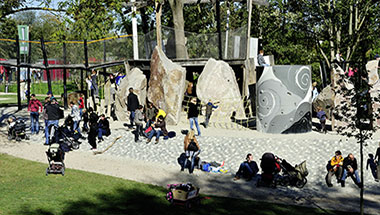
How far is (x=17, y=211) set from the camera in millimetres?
10680

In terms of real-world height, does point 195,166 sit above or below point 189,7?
below

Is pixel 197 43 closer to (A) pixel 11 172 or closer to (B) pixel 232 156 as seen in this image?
(B) pixel 232 156

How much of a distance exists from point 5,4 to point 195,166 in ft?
34.9

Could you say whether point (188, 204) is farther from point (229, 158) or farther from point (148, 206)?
point (229, 158)

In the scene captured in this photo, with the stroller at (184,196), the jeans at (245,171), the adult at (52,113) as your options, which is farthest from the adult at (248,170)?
the adult at (52,113)

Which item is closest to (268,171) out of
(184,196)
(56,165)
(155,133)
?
(184,196)

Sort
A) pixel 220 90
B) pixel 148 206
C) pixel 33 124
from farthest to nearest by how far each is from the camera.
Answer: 1. pixel 220 90
2. pixel 33 124
3. pixel 148 206

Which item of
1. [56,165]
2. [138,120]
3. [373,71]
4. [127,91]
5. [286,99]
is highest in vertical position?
[373,71]

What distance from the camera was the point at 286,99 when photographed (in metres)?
19.7

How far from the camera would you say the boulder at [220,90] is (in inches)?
908

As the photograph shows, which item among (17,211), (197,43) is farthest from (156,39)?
(17,211)

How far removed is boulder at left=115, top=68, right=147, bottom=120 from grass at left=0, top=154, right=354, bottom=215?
861 centimetres

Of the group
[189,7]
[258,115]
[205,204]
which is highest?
[189,7]

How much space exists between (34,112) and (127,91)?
5.07 m
